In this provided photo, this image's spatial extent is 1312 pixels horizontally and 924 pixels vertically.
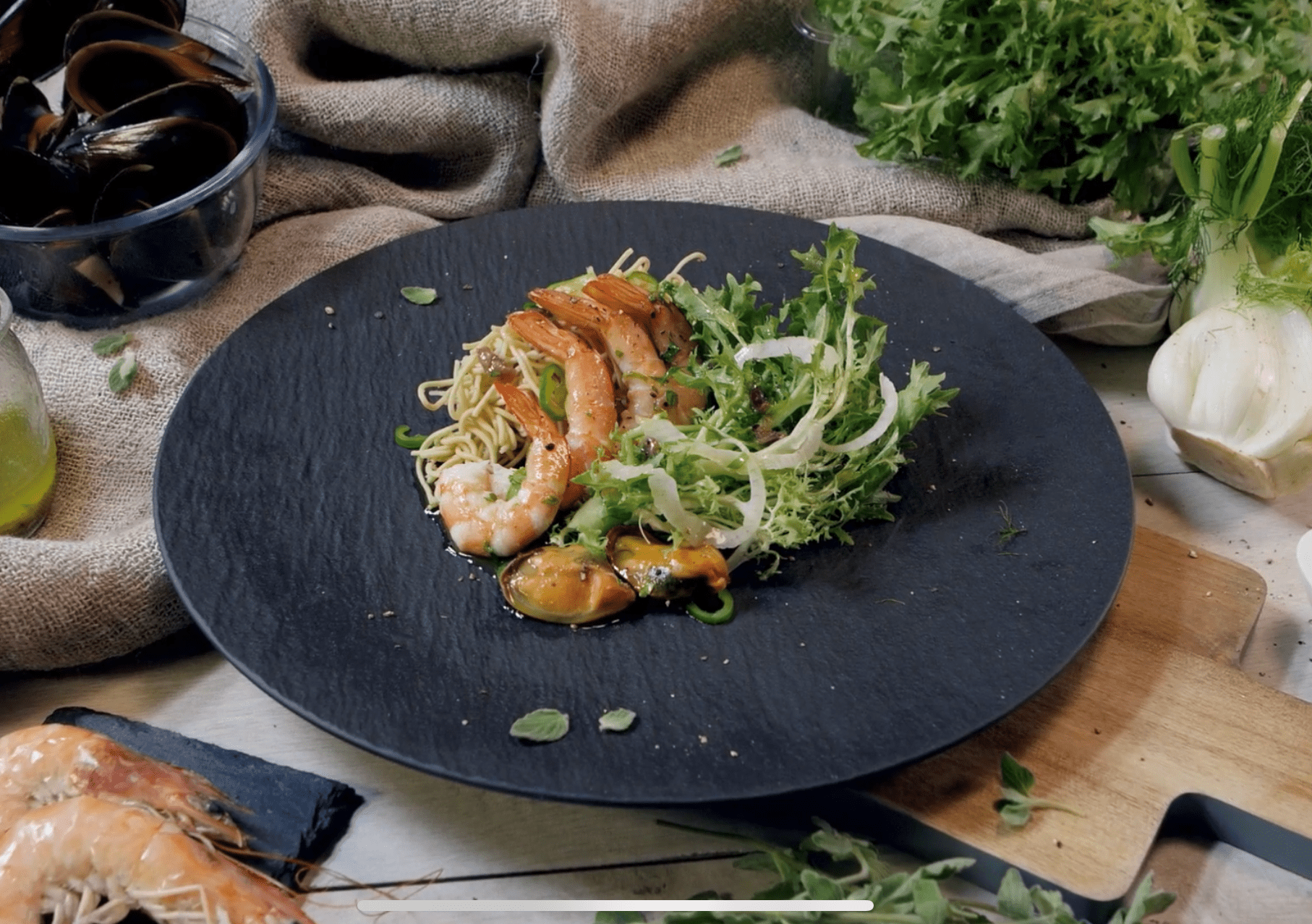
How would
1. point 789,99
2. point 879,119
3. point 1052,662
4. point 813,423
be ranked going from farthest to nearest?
point 789,99 < point 879,119 < point 813,423 < point 1052,662

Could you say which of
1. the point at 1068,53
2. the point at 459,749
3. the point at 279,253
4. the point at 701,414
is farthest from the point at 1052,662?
the point at 279,253

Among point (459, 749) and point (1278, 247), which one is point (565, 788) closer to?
point (459, 749)

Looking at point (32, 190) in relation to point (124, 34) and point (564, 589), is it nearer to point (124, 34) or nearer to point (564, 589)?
point (124, 34)

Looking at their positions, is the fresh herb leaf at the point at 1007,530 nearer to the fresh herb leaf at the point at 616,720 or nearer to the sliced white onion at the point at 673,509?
the sliced white onion at the point at 673,509

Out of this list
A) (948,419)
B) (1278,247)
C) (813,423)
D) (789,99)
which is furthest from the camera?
(789,99)

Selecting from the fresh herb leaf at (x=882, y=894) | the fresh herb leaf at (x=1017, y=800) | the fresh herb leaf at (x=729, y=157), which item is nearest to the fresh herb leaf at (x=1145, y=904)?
the fresh herb leaf at (x=882, y=894)

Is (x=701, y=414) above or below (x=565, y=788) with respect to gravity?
above
